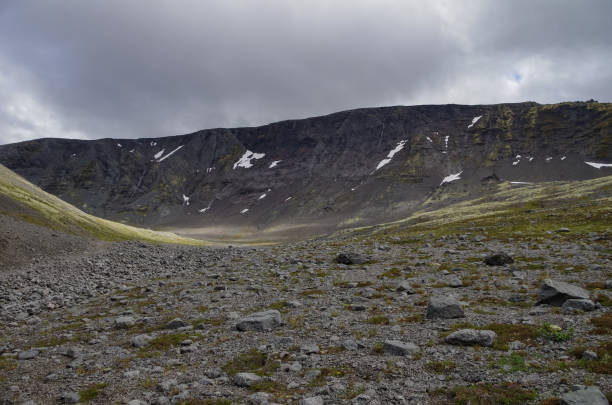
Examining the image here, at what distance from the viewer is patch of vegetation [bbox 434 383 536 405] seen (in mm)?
8086

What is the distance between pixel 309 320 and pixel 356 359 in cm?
498

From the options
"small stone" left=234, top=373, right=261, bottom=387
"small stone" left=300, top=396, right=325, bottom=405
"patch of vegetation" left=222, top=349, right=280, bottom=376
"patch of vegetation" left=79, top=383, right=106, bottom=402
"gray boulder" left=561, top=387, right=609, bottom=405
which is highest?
"gray boulder" left=561, top=387, right=609, bottom=405

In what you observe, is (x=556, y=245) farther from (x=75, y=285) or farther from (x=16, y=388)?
(x=75, y=285)

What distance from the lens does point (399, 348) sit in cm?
1145

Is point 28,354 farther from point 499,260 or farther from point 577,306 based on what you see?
point 499,260

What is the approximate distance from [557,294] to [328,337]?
1078 centimetres

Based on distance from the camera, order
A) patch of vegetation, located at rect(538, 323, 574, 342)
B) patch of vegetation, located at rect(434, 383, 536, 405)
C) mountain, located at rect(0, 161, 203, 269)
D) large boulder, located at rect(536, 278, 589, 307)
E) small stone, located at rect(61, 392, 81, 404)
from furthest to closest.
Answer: mountain, located at rect(0, 161, 203, 269) → large boulder, located at rect(536, 278, 589, 307) → patch of vegetation, located at rect(538, 323, 574, 342) → small stone, located at rect(61, 392, 81, 404) → patch of vegetation, located at rect(434, 383, 536, 405)

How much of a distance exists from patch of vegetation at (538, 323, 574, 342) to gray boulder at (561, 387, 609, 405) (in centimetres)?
398

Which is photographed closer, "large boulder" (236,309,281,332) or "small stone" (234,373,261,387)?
"small stone" (234,373,261,387)

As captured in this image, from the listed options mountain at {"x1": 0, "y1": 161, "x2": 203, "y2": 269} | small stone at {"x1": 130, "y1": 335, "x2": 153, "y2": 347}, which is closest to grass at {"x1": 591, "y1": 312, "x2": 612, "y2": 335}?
small stone at {"x1": 130, "y1": 335, "x2": 153, "y2": 347}

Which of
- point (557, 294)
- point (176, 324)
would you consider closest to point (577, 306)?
point (557, 294)

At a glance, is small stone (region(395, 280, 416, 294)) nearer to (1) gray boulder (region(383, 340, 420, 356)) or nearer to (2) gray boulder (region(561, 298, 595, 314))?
(2) gray boulder (region(561, 298, 595, 314))

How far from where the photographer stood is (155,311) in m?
20.3

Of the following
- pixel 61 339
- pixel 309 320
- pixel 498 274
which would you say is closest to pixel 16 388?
pixel 61 339
